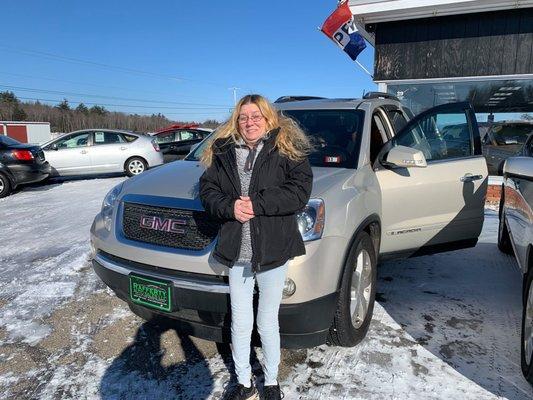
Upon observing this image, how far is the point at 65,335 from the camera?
3.33 meters

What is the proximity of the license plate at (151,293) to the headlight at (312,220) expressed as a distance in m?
0.87

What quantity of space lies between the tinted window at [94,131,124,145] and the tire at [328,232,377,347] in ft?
36.1

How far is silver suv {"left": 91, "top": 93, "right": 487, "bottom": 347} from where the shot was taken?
→ 100.0 inches

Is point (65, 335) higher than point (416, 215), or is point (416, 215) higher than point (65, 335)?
point (416, 215)

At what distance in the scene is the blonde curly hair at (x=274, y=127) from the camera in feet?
7.48

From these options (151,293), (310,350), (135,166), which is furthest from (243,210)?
(135,166)

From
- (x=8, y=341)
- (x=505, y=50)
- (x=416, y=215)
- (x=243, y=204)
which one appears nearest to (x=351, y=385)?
(x=243, y=204)

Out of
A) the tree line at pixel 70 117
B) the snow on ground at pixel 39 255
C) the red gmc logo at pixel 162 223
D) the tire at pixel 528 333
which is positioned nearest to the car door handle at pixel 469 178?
the tire at pixel 528 333

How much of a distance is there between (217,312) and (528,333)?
1.92 metres

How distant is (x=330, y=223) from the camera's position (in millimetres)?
2588

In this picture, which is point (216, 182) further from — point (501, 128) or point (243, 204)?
point (501, 128)

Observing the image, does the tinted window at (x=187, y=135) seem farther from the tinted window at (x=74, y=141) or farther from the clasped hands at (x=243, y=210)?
the clasped hands at (x=243, y=210)

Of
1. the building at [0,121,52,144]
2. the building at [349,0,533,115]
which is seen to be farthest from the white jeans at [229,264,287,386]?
the building at [0,121,52,144]

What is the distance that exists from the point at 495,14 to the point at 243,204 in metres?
8.73
